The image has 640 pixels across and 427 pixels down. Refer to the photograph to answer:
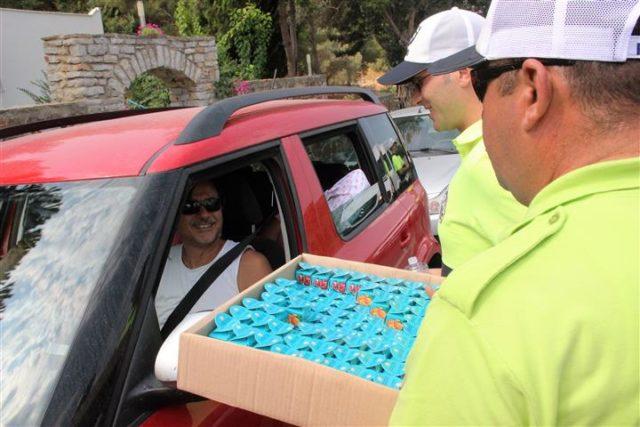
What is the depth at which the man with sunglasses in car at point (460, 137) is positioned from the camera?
1.46 metres

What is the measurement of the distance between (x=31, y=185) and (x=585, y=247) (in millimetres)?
1641

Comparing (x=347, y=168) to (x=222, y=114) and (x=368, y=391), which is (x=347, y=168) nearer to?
(x=222, y=114)

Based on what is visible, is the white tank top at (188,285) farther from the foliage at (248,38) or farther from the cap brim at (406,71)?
the foliage at (248,38)

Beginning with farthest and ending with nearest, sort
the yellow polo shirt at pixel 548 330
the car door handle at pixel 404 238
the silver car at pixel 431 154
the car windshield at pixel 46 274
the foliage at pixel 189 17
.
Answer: the foliage at pixel 189 17 < the silver car at pixel 431 154 < the car door handle at pixel 404 238 < the car windshield at pixel 46 274 < the yellow polo shirt at pixel 548 330

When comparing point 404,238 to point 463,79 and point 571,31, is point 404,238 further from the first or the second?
point 571,31

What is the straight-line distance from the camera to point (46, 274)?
1.55m

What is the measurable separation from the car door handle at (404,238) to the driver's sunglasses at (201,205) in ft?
3.77

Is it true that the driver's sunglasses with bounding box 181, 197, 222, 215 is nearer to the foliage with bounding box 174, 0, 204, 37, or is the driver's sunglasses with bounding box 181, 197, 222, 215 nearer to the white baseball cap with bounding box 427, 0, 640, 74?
the white baseball cap with bounding box 427, 0, 640, 74

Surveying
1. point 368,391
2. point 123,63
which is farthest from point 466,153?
point 123,63

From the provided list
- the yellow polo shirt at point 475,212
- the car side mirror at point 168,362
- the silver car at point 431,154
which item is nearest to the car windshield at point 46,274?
the car side mirror at point 168,362

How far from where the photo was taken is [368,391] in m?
1.16

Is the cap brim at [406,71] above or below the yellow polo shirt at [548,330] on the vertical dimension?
above

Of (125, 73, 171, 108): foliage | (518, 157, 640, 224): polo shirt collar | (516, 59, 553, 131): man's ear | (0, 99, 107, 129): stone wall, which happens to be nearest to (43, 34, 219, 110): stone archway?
(125, 73, 171, 108): foliage

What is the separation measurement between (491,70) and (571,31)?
13cm
